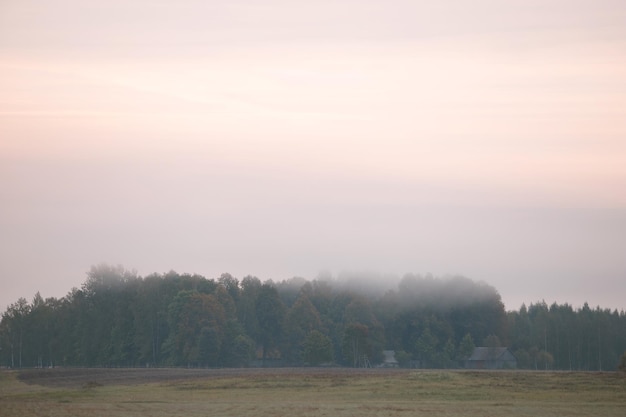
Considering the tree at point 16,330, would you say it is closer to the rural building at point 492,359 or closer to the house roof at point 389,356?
the house roof at point 389,356

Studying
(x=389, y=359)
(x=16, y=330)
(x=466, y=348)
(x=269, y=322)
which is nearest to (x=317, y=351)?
(x=389, y=359)

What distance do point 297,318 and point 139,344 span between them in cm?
2945

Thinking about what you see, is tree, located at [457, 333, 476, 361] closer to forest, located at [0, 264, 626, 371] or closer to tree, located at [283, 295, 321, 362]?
forest, located at [0, 264, 626, 371]

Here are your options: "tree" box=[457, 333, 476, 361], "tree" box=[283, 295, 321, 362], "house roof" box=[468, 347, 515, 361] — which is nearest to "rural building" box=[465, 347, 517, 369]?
"house roof" box=[468, 347, 515, 361]

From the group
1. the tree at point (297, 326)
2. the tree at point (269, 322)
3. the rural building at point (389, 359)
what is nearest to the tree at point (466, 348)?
the rural building at point (389, 359)

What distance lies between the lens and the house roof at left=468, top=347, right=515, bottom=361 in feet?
482

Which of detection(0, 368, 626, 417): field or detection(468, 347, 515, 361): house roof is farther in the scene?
detection(468, 347, 515, 361): house roof

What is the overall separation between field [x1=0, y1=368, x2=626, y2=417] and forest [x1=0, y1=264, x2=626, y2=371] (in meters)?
54.2

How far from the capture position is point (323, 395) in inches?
2842

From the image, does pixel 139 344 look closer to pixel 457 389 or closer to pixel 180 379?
pixel 180 379

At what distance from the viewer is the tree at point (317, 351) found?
14738 centimetres

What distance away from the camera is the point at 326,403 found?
6406 cm

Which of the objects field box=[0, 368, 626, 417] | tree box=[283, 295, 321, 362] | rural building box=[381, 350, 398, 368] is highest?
tree box=[283, 295, 321, 362]

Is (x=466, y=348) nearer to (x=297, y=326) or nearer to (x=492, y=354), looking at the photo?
(x=492, y=354)
